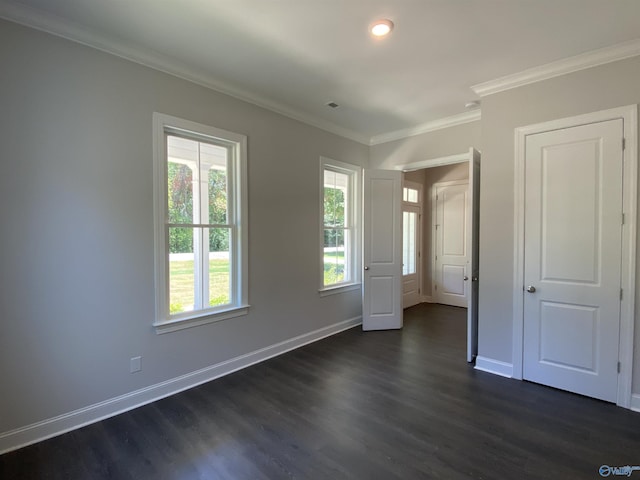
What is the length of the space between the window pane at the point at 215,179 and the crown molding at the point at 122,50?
1.96ft

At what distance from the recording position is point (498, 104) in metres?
3.13

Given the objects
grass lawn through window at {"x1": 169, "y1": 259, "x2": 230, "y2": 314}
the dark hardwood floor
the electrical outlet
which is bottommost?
the dark hardwood floor

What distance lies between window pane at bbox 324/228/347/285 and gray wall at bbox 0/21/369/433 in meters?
1.72

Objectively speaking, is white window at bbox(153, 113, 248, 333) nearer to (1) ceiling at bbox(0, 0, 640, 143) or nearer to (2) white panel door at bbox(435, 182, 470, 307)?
(1) ceiling at bbox(0, 0, 640, 143)

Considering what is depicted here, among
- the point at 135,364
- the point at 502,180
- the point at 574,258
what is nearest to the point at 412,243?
the point at 502,180

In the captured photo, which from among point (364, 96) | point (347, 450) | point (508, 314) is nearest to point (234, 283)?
point (347, 450)

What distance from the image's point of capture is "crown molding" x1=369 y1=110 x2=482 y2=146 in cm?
388

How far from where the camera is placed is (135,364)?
8.39 feet

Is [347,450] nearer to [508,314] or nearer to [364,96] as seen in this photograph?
[508,314]

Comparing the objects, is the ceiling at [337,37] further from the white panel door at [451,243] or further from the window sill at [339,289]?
the white panel door at [451,243]

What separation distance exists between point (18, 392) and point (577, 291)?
4.39 m

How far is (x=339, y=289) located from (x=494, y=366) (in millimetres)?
2096
